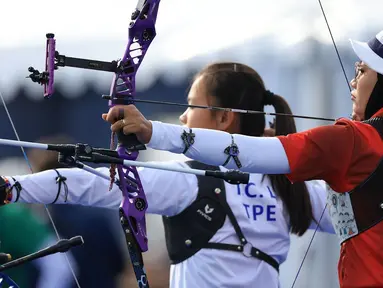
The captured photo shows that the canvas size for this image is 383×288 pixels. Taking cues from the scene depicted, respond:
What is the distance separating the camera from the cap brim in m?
2.60

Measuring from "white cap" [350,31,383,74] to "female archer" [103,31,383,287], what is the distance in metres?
0.12

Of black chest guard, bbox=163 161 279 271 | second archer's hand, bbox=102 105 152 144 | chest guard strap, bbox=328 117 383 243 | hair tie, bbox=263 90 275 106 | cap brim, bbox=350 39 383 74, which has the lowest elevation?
black chest guard, bbox=163 161 279 271

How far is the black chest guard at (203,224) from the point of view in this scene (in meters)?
3.41

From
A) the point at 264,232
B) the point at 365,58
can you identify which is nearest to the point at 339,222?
the point at 365,58

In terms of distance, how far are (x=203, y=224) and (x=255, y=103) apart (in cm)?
56

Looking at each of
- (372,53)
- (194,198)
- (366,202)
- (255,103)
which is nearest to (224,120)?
(255,103)

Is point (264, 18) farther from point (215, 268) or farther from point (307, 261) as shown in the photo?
point (215, 268)

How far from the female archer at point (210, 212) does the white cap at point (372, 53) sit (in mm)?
951

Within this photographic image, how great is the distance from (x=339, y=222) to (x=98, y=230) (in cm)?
218

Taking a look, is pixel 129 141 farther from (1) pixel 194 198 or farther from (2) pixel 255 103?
(2) pixel 255 103

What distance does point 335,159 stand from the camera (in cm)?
246

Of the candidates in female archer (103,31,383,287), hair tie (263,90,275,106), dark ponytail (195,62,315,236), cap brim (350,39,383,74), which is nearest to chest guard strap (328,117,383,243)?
female archer (103,31,383,287)

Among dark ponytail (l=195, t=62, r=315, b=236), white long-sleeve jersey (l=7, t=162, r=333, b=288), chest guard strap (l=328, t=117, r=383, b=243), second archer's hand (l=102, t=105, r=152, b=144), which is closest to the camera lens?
second archer's hand (l=102, t=105, r=152, b=144)

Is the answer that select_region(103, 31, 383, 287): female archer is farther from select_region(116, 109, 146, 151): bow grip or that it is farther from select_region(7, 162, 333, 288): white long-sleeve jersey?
select_region(7, 162, 333, 288): white long-sleeve jersey
